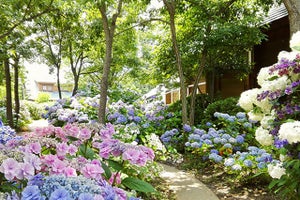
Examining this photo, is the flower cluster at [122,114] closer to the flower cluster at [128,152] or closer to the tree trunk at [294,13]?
the tree trunk at [294,13]

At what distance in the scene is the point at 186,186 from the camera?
466 cm

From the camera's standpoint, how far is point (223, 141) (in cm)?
558

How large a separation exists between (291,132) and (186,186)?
2.52m

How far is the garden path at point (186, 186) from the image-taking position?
13.8ft

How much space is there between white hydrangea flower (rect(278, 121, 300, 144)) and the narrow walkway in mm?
1933

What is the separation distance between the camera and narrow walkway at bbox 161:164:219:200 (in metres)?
4.20

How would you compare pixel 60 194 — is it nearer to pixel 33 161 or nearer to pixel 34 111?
pixel 33 161

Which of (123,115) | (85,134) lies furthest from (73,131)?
(123,115)

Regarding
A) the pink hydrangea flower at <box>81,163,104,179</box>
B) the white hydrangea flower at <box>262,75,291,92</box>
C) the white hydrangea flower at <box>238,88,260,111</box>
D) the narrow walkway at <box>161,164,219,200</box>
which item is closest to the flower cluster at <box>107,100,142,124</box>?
the narrow walkway at <box>161,164,219,200</box>

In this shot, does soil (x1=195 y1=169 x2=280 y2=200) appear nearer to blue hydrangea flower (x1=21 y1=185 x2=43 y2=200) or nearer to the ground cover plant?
the ground cover plant

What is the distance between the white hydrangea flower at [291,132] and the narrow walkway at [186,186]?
193 cm

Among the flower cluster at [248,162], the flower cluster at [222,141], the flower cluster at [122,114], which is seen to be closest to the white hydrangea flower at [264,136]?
the flower cluster at [248,162]

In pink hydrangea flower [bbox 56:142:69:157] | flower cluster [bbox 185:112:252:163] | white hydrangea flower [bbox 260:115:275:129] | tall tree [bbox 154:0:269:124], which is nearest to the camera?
pink hydrangea flower [bbox 56:142:69:157]

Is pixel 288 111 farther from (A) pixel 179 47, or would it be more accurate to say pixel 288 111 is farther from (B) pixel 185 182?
(A) pixel 179 47
